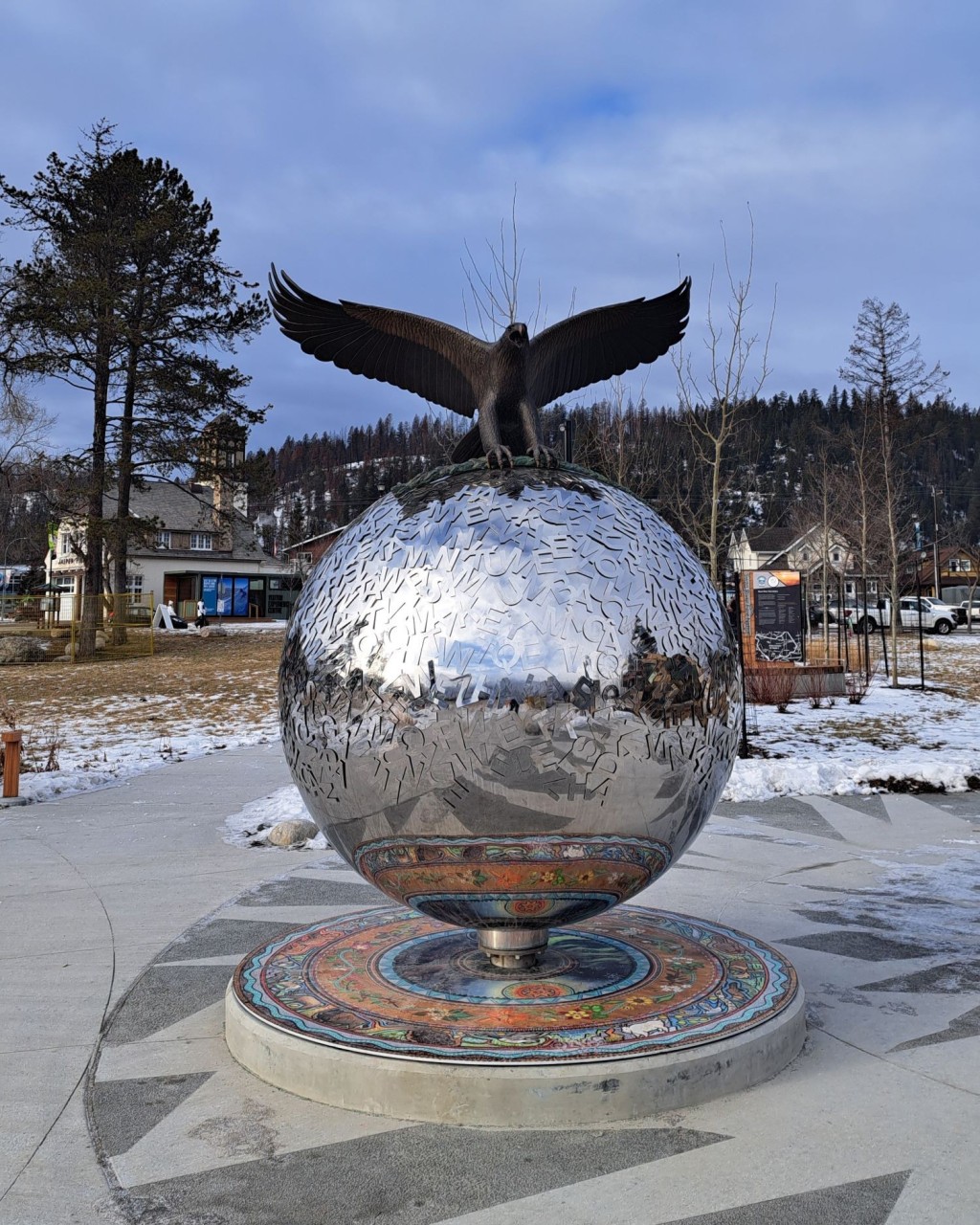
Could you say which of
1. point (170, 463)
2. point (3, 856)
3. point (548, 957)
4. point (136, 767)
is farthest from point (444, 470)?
point (170, 463)

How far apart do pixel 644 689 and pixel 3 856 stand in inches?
254

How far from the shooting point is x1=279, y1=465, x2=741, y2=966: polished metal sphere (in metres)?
4.13

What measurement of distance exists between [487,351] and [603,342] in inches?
29.4

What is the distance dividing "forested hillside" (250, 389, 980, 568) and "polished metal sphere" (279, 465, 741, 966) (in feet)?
49.0

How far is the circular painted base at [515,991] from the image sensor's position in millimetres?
4109

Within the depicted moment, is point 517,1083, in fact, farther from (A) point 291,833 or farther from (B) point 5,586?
(B) point 5,586

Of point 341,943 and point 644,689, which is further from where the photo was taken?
point 341,943

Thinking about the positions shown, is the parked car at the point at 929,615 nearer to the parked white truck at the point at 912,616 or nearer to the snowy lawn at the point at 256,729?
the parked white truck at the point at 912,616

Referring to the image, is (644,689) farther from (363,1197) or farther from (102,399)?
(102,399)

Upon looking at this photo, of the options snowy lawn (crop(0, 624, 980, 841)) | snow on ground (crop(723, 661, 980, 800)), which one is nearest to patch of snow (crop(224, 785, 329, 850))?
snowy lawn (crop(0, 624, 980, 841))

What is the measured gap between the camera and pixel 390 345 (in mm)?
5516

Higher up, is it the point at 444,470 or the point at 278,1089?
the point at 444,470

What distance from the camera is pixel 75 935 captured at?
6.52 metres

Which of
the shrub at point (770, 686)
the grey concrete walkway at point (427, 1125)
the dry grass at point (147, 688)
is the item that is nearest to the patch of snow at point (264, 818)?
the grey concrete walkway at point (427, 1125)
